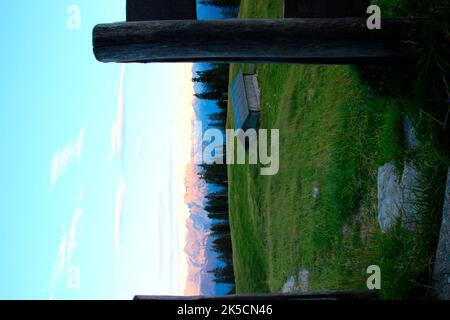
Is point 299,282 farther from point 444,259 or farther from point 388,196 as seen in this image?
point 444,259

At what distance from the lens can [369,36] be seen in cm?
688

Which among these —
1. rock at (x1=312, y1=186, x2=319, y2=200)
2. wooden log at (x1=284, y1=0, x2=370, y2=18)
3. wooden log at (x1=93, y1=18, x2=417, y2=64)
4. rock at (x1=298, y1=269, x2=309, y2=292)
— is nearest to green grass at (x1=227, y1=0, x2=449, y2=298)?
rock at (x1=312, y1=186, x2=319, y2=200)

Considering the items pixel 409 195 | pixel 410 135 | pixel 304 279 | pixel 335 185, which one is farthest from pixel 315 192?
pixel 409 195

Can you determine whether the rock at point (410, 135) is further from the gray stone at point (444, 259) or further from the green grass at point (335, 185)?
the gray stone at point (444, 259)

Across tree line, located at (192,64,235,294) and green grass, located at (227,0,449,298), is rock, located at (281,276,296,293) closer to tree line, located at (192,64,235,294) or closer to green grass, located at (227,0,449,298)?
green grass, located at (227,0,449,298)

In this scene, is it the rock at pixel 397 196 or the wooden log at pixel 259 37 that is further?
the rock at pixel 397 196

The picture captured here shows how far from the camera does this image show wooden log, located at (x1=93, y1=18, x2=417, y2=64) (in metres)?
6.90

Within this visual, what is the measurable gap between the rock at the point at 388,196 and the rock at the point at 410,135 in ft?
2.21

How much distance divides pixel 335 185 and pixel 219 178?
51.9 m

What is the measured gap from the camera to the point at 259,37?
6961 mm

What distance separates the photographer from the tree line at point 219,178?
60438 mm

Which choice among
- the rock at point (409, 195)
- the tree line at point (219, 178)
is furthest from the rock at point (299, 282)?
the tree line at point (219, 178)

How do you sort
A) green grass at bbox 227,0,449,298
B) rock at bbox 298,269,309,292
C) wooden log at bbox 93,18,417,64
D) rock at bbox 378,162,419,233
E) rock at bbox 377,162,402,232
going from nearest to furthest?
wooden log at bbox 93,18,417,64, green grass at bbox 227,0,449,298, rock at bbox 378,162,419,233, rock at bbox 377,162,402,232, rock at bbox 298,269,309,292

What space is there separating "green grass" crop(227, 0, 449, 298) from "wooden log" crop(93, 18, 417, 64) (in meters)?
0.84
